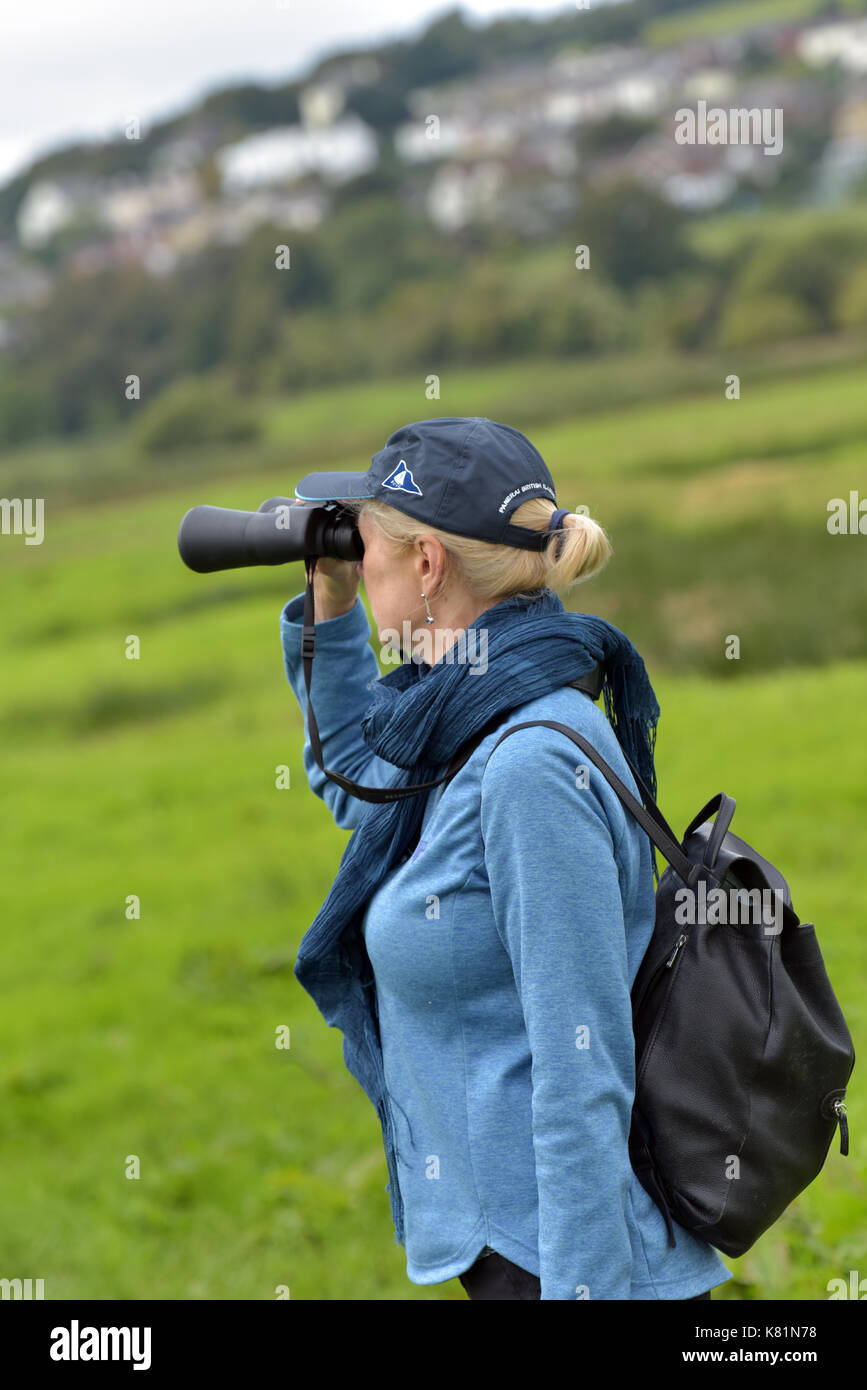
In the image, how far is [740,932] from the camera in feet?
7.04

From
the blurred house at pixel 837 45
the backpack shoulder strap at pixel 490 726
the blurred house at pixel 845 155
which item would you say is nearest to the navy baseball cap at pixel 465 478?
the backpack shoulder strap at pixel 490 726

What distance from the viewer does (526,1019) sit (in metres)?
2.06

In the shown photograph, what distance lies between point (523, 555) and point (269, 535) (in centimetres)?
61

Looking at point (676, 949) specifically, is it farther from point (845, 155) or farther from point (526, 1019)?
point (845, 155)

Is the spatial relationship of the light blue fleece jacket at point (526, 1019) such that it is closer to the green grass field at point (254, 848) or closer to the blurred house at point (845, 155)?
the green grass field at point (254, 848)

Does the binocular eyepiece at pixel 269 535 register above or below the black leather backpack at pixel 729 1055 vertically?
Answer: above

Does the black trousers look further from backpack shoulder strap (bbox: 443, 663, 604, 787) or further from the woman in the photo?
backpack shoulder strap (bbox: 443, 663, 604, 787)

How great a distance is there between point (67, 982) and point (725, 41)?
91.3 metres

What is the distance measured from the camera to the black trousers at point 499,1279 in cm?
218

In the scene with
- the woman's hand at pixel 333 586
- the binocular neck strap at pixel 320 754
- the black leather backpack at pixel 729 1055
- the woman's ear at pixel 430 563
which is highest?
the woman's ear at pixel 430 563

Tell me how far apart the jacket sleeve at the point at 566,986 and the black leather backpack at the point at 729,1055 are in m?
0.11

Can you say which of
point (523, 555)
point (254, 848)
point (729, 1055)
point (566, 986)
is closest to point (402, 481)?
point (523, 555)

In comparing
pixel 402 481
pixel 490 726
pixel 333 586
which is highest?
pixel 402 481
